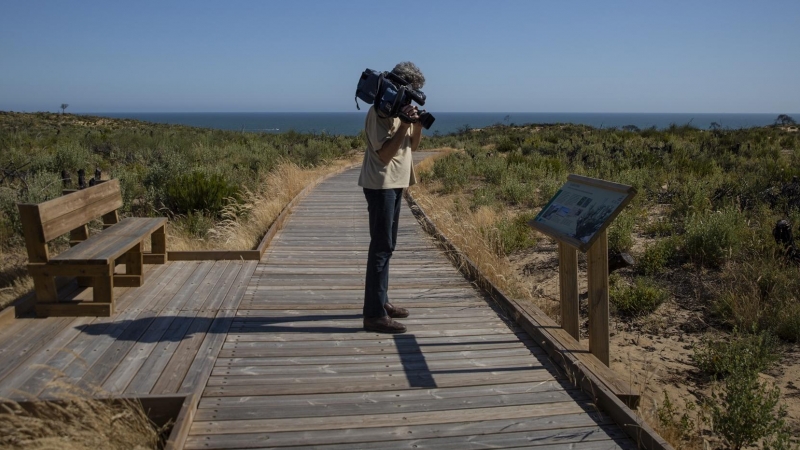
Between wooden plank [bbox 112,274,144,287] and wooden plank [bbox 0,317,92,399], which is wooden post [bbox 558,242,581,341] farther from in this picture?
wooden plank [bbox 112,274,144,287]

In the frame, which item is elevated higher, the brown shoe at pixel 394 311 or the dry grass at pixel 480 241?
the dry grass at pixel 480 241

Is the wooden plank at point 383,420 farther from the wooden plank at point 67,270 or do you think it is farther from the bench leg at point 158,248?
the bench leg at point 158,248

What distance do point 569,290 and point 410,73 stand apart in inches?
76.9

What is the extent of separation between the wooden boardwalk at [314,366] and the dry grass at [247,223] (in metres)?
1.67

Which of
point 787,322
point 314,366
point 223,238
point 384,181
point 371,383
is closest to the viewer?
point 371,383

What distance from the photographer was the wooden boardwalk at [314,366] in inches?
131

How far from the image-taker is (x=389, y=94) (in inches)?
168

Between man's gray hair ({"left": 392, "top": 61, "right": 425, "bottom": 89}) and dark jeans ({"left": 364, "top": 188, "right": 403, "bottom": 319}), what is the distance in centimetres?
78

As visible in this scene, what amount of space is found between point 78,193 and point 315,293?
2.25 m

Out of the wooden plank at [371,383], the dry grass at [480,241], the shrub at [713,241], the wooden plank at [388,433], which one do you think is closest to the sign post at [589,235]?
the wooden plank at [371,383]

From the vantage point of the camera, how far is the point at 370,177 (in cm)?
456

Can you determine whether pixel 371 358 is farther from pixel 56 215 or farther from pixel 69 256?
pixel 56 215

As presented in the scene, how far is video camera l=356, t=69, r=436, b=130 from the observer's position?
426cm

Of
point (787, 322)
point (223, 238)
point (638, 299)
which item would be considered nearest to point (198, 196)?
point (223, 238)
